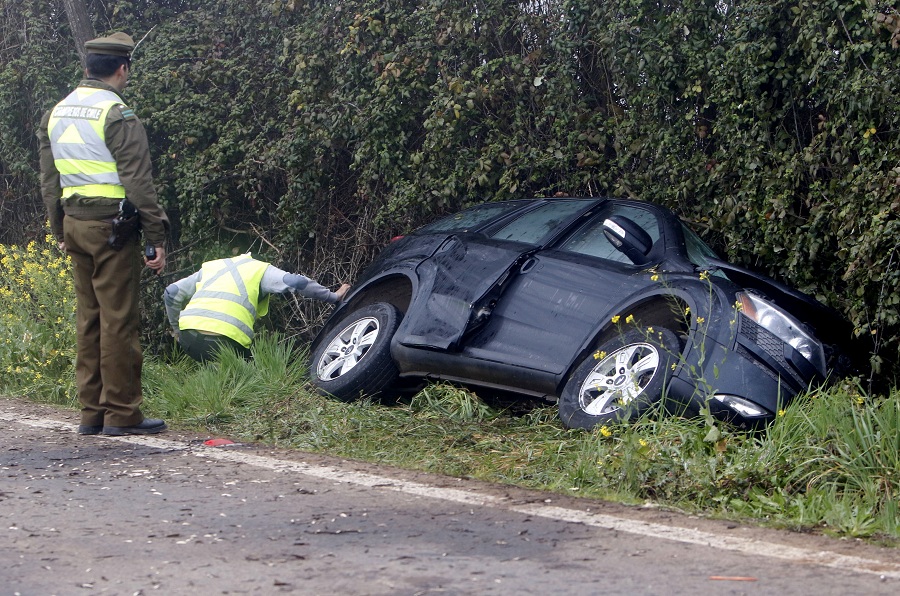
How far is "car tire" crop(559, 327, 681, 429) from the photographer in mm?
5438

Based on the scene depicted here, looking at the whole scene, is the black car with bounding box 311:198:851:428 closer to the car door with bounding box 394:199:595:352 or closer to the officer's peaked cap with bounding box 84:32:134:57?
the car door with bounding box 394:199:595:352

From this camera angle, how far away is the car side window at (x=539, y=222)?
684 centimetres

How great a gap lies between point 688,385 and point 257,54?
5.74 meters

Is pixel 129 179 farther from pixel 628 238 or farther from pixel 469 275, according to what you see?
pixel 628 238

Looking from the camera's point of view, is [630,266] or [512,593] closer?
[512,593]

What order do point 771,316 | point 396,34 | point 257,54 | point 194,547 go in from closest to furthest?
1. point 194,547
2. point 771,316
3. point 396,34
4. point 257,54

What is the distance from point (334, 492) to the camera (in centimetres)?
473

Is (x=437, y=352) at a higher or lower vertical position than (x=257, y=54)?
lower

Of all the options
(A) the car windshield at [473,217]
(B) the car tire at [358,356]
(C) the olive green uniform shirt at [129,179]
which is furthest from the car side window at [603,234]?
(C) the olive green uniform shirt at [129,179]

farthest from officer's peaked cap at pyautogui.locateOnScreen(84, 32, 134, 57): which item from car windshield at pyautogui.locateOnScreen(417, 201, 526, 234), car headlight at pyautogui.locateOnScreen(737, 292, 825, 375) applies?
car headlight at pyautogui.locateOnScreen(737, 292, 825, 375)

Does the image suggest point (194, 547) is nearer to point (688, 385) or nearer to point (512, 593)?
point (512, 593)

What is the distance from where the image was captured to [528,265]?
653cm

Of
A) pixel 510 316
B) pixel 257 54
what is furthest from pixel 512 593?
pixel 257 54

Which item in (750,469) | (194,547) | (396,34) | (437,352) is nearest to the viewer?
(194,547)
